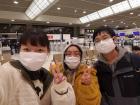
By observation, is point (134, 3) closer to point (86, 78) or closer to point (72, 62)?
point (72, 62)

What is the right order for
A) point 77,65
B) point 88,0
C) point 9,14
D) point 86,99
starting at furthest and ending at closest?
point 9,14
point 88,0
point 77,65
point 86,99

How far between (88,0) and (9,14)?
880 centimetres

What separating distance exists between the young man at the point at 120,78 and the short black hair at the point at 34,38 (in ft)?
2.43

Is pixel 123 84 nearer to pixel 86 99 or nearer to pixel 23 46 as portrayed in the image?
pixel 86 99

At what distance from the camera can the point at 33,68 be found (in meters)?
1.65

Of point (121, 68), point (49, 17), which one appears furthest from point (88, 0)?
point (121, 68)

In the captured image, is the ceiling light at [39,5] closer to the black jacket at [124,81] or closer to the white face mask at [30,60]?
the black jacket at [124,81]

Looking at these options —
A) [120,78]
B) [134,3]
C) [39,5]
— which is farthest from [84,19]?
[120,78]

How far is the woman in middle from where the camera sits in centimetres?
196

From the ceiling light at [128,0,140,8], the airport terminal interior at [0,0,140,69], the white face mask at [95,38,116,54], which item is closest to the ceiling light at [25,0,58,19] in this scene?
the airport terminal interior at [0,0,140,69]

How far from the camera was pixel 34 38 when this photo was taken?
1.67 m

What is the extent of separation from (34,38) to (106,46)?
0.85m

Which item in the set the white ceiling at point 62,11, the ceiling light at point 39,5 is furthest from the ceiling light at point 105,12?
the ceiling light at point 39,5

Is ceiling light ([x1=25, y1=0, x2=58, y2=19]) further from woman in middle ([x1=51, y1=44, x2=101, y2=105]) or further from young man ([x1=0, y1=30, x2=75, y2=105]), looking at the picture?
young man ([x1=0, y1=30, x2=75, y2=105])
